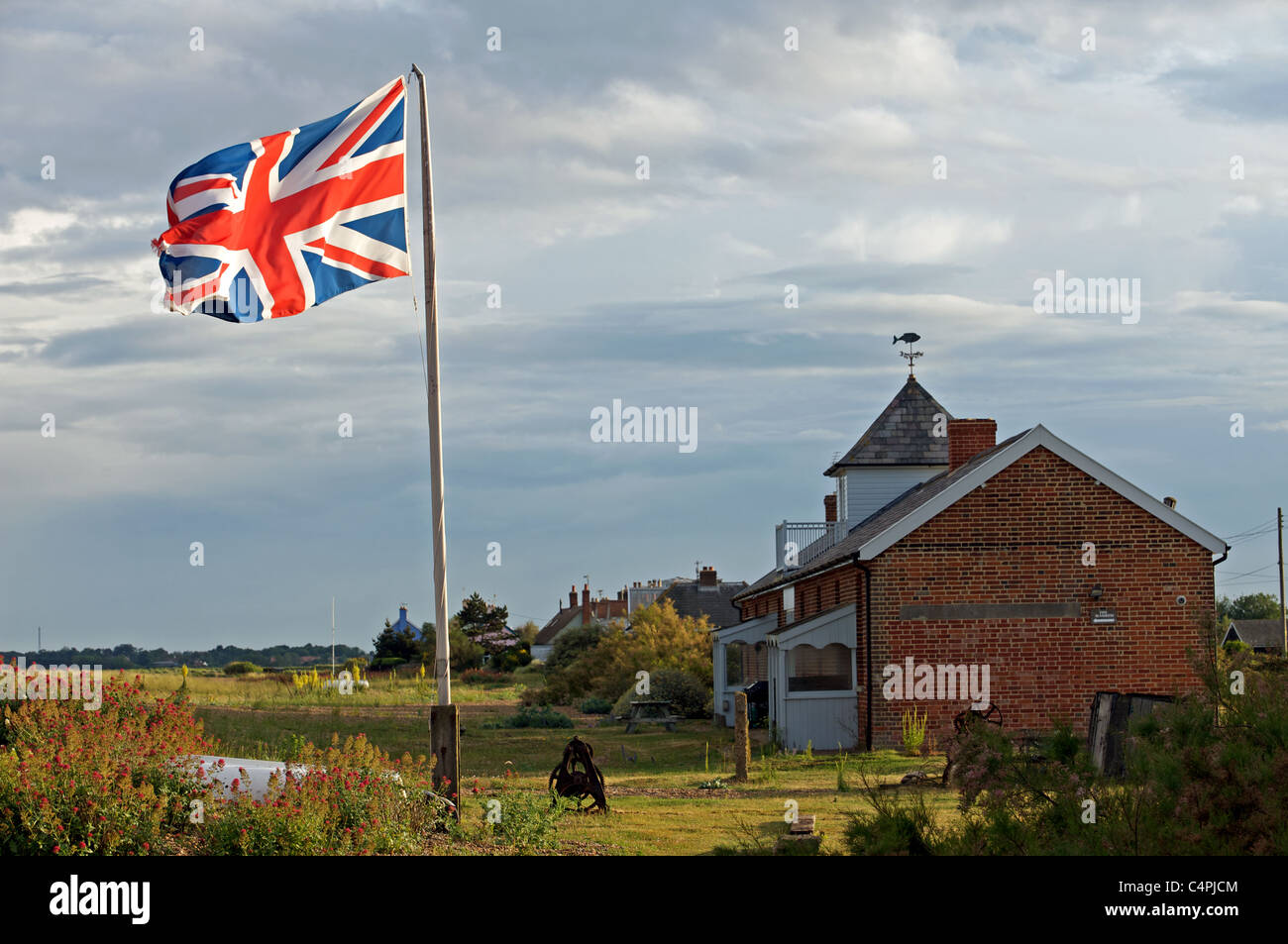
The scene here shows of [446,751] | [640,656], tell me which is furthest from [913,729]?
[640,656]

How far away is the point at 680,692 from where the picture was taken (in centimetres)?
3684

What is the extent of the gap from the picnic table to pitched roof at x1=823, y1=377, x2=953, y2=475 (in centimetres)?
863

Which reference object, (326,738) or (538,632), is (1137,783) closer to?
(326,738)

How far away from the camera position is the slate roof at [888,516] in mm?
24438

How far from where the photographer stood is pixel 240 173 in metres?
11.9

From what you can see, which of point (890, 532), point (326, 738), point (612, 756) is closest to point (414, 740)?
point (326, 738)

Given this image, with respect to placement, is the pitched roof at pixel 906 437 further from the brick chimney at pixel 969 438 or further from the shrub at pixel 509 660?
the shrub at pixel 509 660

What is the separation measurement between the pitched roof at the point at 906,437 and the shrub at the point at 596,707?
43.9ft

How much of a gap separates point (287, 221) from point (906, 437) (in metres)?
22.4

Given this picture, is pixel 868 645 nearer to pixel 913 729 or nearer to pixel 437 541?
pixel 913 729

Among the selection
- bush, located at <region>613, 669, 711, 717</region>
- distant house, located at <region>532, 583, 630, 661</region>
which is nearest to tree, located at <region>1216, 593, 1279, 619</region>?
distant house, located at <region>532, 583, 630, 661</region>

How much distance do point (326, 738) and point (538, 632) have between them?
3191 inches

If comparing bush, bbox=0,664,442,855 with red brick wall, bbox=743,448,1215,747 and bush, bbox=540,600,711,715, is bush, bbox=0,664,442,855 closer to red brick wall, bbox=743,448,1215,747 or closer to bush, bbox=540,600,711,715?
red brick wall, bbox=743,448,1215,747
